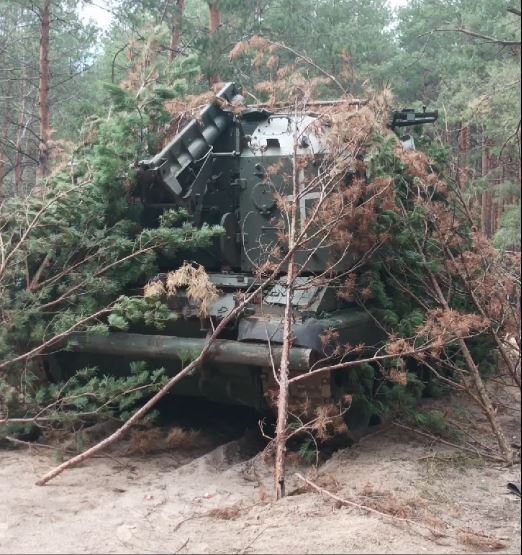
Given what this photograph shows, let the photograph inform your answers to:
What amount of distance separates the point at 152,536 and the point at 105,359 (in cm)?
282

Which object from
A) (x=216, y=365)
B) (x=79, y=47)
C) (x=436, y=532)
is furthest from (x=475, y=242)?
(x=79, y=47)

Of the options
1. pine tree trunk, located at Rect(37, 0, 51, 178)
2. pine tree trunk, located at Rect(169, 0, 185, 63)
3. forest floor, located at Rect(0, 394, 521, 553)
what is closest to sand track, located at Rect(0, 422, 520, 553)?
forest floor, located at Rect(0, 394, 521, 553)

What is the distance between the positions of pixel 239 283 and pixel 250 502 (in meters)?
2.16

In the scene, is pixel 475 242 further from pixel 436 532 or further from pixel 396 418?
pixel 436 532

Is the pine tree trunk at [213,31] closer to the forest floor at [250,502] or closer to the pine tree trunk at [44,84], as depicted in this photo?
the pine tree trunk at [44,84]

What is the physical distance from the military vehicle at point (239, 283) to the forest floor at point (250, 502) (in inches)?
23.6

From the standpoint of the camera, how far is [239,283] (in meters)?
6.96

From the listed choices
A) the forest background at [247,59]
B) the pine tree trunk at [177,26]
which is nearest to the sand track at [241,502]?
the forest background at [247,59]

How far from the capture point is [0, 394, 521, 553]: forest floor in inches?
169

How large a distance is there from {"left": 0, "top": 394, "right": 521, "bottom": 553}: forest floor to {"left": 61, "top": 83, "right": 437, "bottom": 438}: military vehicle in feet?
1.96

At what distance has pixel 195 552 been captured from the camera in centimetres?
421

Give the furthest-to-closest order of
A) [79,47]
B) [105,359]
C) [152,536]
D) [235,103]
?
[79,47]
[235,103]
[105,359]
[152,536]

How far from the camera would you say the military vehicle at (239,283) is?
6246 mm

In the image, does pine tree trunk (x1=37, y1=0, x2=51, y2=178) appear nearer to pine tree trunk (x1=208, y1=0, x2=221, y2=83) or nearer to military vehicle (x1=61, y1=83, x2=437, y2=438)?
pine tree trunk (x1=208, y1=0, x2=221, y2=83)
